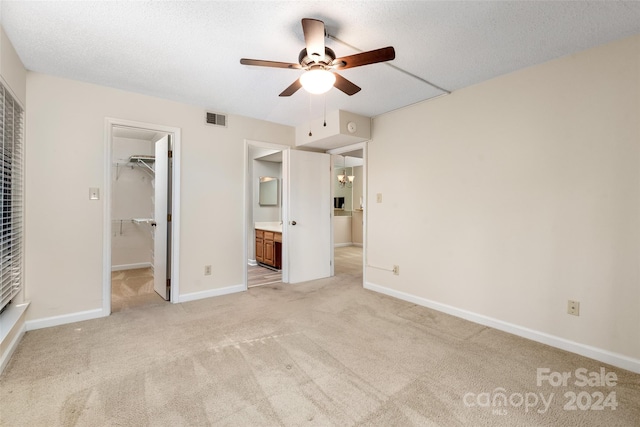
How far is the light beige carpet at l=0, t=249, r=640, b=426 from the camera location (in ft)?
5.38

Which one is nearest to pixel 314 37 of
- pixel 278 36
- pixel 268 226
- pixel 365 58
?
pixel 365 58

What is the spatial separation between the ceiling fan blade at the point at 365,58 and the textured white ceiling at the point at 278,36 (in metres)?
0.30

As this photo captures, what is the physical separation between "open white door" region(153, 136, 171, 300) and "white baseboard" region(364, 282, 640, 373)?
303cm

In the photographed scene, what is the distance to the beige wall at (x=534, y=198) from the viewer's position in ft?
7.13

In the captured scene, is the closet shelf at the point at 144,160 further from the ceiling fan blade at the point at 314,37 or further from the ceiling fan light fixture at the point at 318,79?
the ceiling fan blade at the point at 314,37

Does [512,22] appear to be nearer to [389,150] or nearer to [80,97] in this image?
[389,150]

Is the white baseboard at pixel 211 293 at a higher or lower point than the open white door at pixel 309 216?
lower

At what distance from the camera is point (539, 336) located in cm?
256

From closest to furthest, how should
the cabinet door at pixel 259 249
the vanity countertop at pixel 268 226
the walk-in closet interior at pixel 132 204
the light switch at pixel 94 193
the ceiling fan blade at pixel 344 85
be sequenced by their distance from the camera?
the ceiling fan blade at pixel 344 85 → the light switch at pixel 94 193 → the walk-in closet interior at pixel 132 204 → the vanity countertop at pixel 268 226 → the cabinet door at pixel 259 249

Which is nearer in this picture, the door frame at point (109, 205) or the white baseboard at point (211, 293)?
the door frame at point (109, 205)

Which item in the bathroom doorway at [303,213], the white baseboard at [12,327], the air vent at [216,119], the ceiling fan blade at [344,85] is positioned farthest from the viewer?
the bathroom doorway at [303,213]

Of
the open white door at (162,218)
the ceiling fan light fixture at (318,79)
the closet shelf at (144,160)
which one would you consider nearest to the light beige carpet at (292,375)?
the open white door at (162,218)

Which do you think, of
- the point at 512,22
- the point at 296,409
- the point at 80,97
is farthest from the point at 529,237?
the point at 80,97

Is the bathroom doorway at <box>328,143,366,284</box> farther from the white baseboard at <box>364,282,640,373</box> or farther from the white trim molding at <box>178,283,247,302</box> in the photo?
the white baseboard at <box>364,282,640,373</box>
